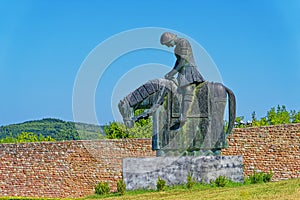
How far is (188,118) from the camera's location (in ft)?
37.6

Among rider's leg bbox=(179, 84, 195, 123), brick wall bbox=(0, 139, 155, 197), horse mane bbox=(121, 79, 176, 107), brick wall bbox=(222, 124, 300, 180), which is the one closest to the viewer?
rider's leg bbox=(179, 84, 195, 123)

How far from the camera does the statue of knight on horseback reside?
37.6ft

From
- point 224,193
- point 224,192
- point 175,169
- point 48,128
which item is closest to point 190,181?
point 175,169

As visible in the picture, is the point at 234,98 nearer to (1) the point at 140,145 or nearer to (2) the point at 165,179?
(2) the point at 165,179

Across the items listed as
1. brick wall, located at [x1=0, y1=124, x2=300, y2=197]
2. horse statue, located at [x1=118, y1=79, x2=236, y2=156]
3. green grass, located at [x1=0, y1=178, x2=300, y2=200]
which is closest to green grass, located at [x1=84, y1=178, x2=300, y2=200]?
green grass, located at [x1=0, y1=178, x2=300, y2=200]

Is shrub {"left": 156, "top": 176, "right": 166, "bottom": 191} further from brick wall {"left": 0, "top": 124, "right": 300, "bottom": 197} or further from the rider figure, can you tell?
brick wall {"left": 0, "top": 124, "right": 300, "bottom": 197}

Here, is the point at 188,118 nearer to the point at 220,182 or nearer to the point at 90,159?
the point at 220,182

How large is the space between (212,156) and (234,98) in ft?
4.49

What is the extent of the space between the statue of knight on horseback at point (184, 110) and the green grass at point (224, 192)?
84 centimetres

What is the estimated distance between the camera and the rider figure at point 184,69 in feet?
37.5

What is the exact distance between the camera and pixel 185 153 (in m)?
11.5

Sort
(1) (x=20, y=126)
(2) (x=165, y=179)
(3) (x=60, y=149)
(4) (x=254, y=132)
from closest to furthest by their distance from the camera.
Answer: (2) (x=165, y=179) < (4) (x=254, y=132) < (3) (x=60, y=149) < (1) (x=20, y=126)

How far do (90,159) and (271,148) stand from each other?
5.86 meters

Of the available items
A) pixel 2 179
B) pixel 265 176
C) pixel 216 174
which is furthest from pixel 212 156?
pixel 2 179
